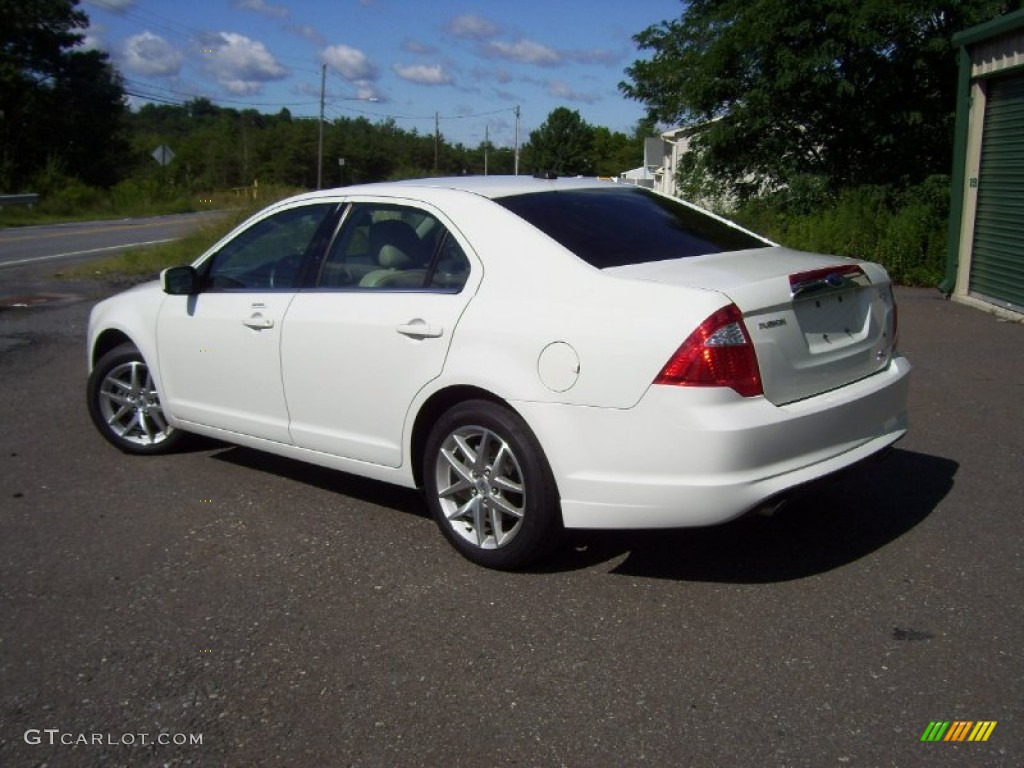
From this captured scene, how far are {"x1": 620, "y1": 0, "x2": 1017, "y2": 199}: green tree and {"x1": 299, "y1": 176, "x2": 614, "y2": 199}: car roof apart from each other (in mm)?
12933

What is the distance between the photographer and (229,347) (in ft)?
17.7

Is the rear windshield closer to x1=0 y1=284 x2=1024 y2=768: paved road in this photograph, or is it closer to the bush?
x1=0 y1=284 x2=1024 y2=768: paved road

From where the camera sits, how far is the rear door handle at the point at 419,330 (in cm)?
443

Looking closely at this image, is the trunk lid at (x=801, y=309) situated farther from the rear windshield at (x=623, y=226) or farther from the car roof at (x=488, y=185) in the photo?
the car roof at (x=488, y=185)

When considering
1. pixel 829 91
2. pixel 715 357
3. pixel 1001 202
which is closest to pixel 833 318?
pixel 715 357

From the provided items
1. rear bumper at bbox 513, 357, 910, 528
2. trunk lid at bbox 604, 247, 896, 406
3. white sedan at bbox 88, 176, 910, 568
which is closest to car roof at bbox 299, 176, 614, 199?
white sedan at bbox 88, 176, 910, 568

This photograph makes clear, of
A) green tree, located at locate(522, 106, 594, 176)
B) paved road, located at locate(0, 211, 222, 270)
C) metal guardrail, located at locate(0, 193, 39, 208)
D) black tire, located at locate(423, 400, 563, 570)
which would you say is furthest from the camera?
green tree, located at locate(522, 106, 594, 176)

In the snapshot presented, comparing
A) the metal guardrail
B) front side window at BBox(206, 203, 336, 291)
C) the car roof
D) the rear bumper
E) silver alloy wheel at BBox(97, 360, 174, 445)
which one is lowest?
silver alloy wheel at BBox(97, 360, 174, 445)

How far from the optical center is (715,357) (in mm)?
3762

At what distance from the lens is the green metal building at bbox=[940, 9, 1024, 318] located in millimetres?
11539

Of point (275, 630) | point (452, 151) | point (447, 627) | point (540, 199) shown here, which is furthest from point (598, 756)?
point (452, 151)

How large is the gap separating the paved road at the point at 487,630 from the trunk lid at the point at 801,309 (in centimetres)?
82

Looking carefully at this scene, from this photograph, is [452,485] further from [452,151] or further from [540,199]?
[452,151]

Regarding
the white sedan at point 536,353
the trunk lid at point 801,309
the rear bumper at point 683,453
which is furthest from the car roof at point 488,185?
the rear bumper at point 683,453
